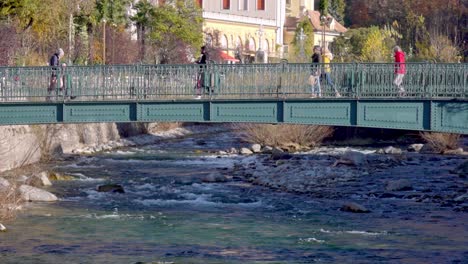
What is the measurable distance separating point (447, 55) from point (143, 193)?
107 feet

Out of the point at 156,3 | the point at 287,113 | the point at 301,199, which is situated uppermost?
the point at 156,3

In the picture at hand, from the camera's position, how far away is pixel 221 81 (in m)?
32.4

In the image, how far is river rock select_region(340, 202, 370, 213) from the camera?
32.7 m

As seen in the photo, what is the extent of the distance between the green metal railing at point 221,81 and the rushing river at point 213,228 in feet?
11.3

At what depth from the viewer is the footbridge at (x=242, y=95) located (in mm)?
30625

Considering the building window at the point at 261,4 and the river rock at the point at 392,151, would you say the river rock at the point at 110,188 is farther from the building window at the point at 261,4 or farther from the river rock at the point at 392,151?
the building window at the point at 261,4

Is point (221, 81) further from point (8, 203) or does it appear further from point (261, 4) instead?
point (261, 4)

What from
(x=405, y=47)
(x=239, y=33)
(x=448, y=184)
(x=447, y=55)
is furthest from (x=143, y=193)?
(x=239, y=33)

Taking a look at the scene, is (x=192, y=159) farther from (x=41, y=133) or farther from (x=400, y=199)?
(x=400, y=199)

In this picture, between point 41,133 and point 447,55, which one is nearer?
point 41,133

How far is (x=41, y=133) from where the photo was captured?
44.7 meters

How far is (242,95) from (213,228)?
4923mm

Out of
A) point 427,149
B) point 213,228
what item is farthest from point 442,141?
point 213,228

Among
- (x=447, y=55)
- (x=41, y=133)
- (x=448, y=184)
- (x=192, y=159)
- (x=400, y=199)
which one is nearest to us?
(x=400, y=199)
